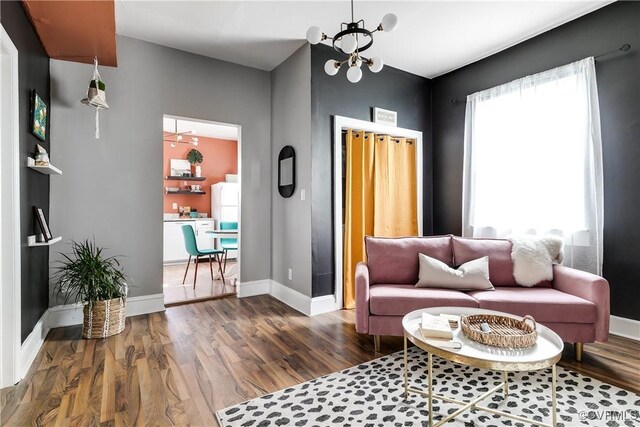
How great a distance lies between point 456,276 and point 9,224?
314cm

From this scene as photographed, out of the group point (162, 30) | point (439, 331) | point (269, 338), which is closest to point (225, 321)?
point (269, 338)

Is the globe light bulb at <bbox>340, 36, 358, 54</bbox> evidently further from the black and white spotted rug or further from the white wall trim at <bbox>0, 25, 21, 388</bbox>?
the black and white spotted rug

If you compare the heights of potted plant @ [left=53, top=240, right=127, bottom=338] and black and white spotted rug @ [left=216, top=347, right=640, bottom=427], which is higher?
potted plant @ [left=53, top=240, right=127, bottom=338]

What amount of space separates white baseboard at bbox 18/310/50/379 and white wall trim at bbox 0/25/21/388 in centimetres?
10

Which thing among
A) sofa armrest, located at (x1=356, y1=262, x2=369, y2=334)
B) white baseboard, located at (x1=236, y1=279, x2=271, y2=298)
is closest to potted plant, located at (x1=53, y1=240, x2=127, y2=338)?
white baseboard, located at (x1=236, y1=279, x2=271, y2=298)

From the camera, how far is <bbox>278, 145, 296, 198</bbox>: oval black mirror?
380 centimetres

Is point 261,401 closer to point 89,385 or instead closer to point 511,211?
point 89,385

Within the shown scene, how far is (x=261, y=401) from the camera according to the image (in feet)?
6.22

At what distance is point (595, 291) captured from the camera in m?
2.33

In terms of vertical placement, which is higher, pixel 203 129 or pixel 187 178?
pixel 203 129

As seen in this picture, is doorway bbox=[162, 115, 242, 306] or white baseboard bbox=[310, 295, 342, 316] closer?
white baseboard bbox=[310, 295, 342, 316]

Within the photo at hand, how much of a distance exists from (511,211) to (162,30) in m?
4.01

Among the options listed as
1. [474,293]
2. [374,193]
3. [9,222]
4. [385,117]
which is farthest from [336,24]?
[9,222]

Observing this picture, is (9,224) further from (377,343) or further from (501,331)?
(501,331)
